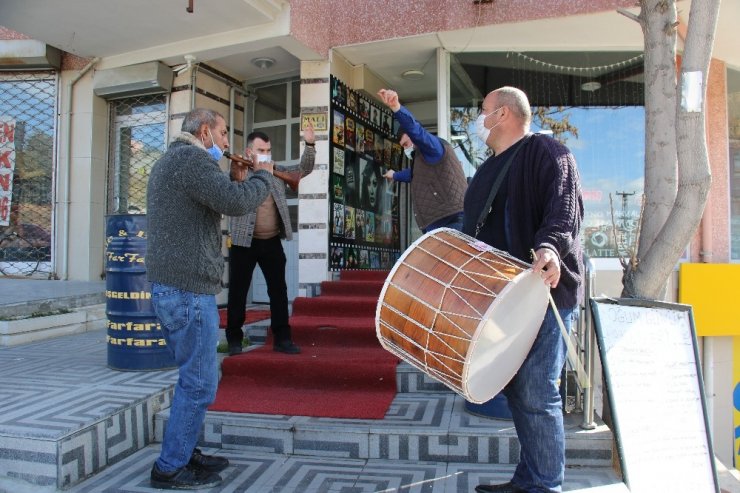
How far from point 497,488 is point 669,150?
2227 mm

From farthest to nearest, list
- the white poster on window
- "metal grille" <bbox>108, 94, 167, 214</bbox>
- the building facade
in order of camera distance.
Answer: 1. the white poster on window
2. "metal grille" <bbox>108, 94, 167, 214</bbox>
3. the building facade

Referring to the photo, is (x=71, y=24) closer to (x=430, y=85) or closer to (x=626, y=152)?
(x=430, y=85)

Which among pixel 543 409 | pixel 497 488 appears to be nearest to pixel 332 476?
→ pixel 497 488

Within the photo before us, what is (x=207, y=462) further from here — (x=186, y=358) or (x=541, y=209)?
(x=541, y=209)

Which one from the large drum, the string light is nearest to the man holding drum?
the large drum

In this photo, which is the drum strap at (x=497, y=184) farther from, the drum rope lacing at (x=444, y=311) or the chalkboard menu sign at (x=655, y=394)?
the chalkboard menu sign at (x=655, y=394)

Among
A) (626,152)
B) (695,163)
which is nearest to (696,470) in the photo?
(695,163)

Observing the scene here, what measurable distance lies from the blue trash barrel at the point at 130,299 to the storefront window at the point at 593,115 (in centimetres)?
390

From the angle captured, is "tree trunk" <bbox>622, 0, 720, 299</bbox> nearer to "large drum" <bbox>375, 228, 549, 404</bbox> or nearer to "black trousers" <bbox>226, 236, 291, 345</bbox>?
"large drum" <bbox>375, 228, 549, 404</bbox>

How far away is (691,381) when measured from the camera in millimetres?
2959

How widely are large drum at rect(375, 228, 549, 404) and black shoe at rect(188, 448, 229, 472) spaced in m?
1.29

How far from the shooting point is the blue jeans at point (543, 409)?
2.18 m

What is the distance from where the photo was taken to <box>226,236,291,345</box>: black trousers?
13.7ft

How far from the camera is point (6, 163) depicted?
7.19 metres
